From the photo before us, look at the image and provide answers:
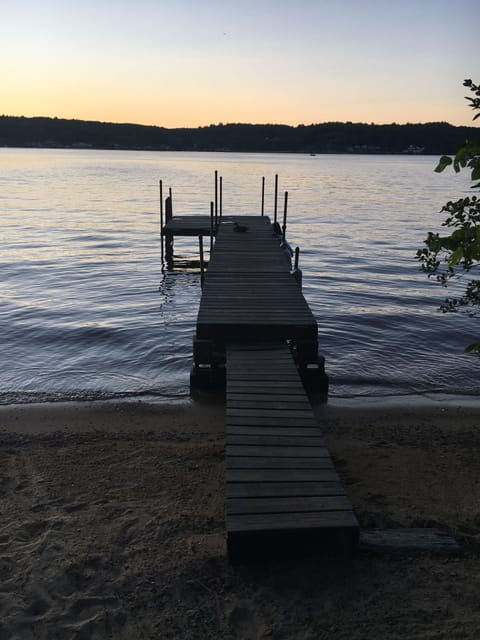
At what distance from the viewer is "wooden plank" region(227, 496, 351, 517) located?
566 centimetres

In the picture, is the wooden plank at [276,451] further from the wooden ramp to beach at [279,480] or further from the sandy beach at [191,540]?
the sandy beach at [191,540]

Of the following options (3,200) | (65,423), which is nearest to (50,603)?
(65,423)

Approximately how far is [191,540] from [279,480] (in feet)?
3.78

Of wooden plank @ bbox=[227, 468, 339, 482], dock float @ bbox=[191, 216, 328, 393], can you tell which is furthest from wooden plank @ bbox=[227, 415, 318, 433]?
dock float @ bbox=[191, 216, 328, 393]

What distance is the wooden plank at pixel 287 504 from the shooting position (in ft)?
18.6

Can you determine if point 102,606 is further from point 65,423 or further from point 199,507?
point 65,423

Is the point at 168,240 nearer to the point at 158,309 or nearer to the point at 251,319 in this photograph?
the point at 158,309

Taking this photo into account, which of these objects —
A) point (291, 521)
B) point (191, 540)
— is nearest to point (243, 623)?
point (291, 521)

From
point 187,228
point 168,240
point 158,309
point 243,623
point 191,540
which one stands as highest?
point 243,623

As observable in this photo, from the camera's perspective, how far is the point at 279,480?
20.2ft

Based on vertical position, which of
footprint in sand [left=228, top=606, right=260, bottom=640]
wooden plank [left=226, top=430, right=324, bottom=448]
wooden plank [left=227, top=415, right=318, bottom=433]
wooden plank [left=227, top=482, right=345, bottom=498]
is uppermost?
wooden plank [left=227, top=482, right=345, bottom=498]

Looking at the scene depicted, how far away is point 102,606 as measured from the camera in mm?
5172

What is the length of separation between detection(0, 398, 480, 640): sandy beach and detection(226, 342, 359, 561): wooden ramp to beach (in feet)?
0.88

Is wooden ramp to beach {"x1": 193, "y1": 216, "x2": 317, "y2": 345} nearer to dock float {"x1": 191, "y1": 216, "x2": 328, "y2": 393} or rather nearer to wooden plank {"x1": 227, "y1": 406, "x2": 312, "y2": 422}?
dock float {"x1": 191, "y1": 216, "x2": 328, "y2": 393}
